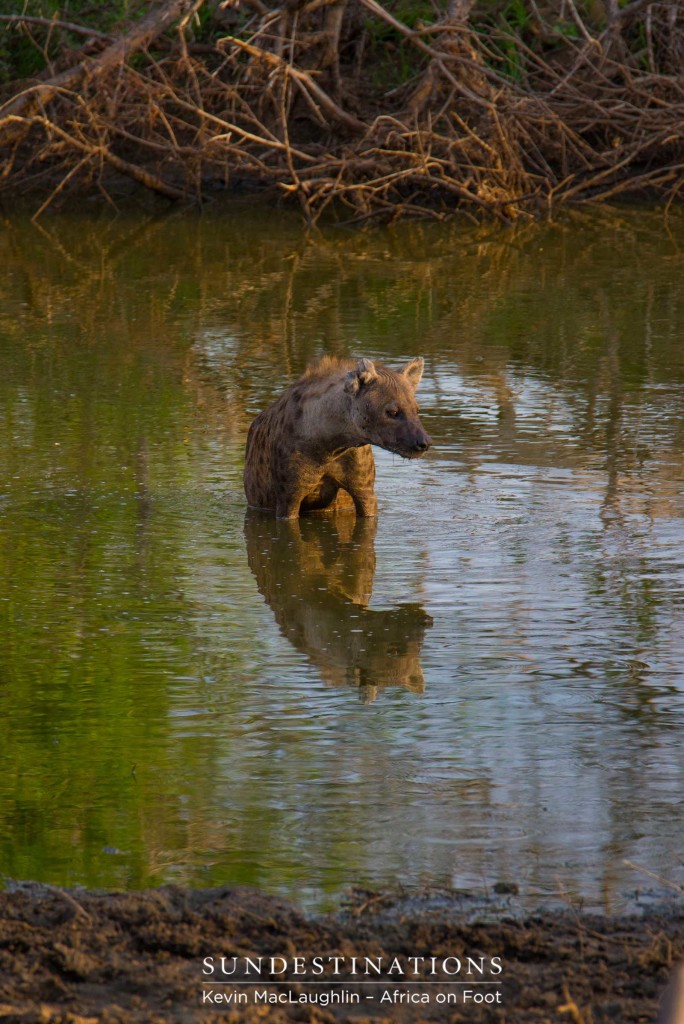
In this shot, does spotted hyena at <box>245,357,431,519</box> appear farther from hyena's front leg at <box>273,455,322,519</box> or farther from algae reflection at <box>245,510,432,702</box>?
algae reflection at <box>245,510,432,702</box>

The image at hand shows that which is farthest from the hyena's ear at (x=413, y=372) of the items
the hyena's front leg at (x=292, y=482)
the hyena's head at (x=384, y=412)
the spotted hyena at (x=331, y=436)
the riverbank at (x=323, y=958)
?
the riverbank at (x=323, y=958)

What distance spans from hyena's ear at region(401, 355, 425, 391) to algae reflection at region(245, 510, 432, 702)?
0.65m

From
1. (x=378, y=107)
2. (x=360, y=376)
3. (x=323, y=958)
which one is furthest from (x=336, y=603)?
(x=378, y=107)

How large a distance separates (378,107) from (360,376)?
1215cm

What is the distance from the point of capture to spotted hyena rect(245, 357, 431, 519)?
7.03 metres

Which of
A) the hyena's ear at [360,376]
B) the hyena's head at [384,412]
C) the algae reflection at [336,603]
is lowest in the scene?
the algae reflection at [336,603]

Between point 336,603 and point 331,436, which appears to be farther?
point 331,436

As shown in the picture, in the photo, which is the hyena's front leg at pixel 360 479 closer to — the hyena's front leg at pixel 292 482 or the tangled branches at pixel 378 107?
the hyena's front leg at pixel 292 482

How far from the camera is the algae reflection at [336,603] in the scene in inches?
225

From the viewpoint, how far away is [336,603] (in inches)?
254

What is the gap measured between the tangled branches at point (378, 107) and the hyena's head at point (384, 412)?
9487 millimetres

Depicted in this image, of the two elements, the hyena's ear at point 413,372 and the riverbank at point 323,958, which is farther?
the hyena's ear at point 413,372

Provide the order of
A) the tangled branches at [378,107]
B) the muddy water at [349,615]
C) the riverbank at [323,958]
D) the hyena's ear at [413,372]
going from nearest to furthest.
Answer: the riverbank at [323,958], the muddy water at [349,615], the hyena's ear at [413,372], the tangled branches at [378,107]

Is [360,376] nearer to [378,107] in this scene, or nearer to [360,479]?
[360,479]
